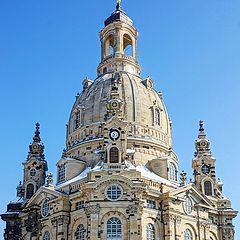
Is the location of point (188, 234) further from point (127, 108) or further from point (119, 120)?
point (127, 108)

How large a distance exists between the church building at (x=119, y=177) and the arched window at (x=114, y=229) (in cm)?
11

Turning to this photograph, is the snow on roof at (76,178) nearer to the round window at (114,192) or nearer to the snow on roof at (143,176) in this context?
the snow on roof at (143,176)

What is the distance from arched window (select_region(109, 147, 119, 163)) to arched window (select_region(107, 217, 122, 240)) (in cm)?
712

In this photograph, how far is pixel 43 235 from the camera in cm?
6512

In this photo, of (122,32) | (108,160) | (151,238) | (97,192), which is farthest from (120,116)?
(122,32)

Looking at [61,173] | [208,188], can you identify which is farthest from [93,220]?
[208,188]

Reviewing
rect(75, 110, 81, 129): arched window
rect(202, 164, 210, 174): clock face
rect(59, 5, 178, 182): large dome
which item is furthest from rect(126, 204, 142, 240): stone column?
rect(75, 110, 81, 129): arched window

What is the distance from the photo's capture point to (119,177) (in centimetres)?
5922

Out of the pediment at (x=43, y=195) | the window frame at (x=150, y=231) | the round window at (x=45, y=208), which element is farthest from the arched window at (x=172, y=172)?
the round window at (x=45, y=208)

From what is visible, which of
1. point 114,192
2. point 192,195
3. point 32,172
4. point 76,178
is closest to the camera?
point 114,192

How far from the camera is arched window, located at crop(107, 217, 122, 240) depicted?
58094 millimetres

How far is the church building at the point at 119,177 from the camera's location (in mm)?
59156

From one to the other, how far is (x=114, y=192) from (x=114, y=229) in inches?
160

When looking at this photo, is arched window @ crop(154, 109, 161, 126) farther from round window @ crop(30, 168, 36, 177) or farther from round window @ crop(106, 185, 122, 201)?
round window @ crop(30, 168, 36, 177)
